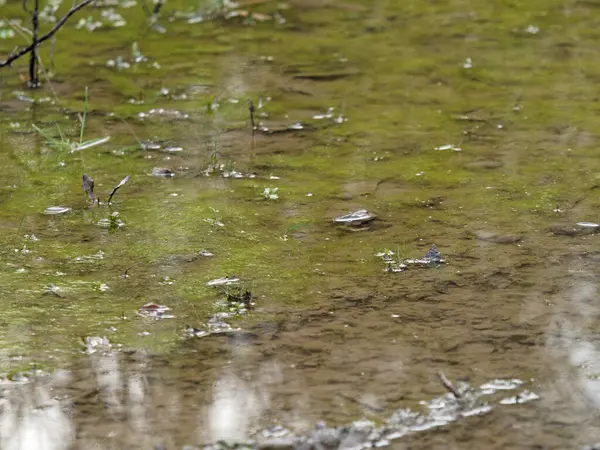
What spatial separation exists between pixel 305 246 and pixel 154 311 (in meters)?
0.71

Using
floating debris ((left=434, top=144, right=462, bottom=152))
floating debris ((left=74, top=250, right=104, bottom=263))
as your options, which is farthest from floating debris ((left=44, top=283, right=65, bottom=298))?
floating debris ((left=434, top=144, right=462, bottom=152))

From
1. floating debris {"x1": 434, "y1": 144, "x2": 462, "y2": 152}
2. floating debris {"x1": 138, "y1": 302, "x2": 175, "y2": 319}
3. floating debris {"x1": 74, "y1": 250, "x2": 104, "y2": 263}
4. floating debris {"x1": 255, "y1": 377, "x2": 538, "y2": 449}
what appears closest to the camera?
floating debris {"x1": 255, "y1": 377, "x2": 538, "y2": 449}

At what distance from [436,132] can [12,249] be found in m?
2.17

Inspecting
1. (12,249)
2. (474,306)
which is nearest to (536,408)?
(474,306)

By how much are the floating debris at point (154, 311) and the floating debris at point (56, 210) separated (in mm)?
949

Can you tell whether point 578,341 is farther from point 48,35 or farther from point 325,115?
point 48,35

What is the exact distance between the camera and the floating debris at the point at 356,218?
12.0ft

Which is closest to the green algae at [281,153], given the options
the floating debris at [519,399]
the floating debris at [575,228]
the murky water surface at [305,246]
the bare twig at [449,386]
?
the murky water surface at [305,246]

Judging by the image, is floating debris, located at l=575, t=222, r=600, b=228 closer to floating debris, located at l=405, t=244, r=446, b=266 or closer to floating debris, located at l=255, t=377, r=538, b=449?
floating debris, located at l=405, t=244, r=446, b=266

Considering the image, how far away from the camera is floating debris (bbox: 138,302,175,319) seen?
2951mm

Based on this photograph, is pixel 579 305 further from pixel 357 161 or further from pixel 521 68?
pixel 521 68

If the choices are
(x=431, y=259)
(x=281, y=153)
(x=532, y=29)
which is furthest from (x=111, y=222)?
(x=532, y=29)

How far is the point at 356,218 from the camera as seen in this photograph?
3.68m

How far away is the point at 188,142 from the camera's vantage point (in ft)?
15.0
